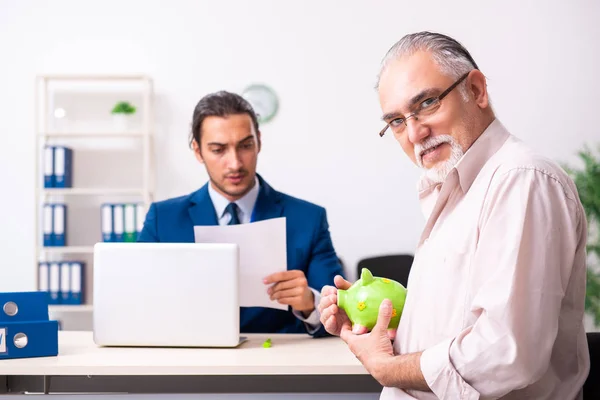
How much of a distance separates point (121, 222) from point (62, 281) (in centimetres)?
57

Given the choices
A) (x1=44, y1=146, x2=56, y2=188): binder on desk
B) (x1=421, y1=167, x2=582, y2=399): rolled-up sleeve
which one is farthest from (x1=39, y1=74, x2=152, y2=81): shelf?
(x1=421, y1=167, x2=582, y2=399): rolled-up sleeve

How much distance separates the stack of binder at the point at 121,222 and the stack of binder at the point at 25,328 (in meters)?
2.90

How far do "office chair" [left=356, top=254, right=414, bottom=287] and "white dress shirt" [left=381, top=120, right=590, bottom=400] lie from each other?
3.32 m

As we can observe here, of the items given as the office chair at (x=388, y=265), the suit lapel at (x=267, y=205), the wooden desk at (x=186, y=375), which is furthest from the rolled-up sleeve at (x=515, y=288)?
the office chair at (x=388, y=265)

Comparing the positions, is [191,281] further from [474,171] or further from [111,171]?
[111,171]

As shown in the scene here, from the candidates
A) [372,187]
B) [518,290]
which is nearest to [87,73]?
[372,187]

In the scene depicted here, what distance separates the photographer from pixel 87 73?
5180mm

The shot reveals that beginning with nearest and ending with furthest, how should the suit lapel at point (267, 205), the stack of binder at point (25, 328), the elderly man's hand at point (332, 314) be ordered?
1. the elderly man's hand at point (332, 314)
2. the stack of binder at point (25, 328)
3. the suit lapel at point (267, 205)

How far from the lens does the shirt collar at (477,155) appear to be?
4.81 feet

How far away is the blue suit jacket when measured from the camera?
2.82 metres

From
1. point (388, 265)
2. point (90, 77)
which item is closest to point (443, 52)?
point (388, 265)

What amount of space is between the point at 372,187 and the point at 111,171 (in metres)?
1.88

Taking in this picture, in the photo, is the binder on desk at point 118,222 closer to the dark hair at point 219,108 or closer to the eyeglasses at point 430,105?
the dark hair at point 219,108

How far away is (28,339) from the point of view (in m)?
2.09
